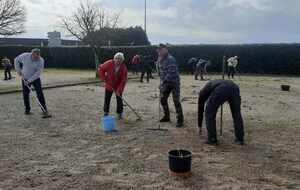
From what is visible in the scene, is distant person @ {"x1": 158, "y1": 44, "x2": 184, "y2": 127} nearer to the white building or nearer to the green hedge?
the green hedge

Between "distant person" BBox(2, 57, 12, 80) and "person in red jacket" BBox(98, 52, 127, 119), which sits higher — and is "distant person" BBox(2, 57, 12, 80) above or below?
below

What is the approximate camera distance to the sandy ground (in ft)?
22.0

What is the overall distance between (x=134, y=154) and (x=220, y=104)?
185cm

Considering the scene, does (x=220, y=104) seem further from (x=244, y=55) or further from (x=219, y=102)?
(x=244, y=55)

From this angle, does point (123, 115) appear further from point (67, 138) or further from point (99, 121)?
point (67, 138)

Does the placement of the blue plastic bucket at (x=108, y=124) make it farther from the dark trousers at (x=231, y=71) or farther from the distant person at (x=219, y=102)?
the dark trousers at (x=231, y=71)

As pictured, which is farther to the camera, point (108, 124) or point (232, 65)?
point (232, 65)

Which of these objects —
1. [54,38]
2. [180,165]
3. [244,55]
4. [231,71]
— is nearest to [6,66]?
[231,71]

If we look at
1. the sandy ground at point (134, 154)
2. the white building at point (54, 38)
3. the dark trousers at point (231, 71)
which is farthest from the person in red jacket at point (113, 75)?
the white building at point (54, 38)

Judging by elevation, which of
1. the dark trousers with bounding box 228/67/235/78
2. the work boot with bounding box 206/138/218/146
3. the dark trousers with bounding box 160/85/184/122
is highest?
the dark trousers with bounding box 160/85/184/122

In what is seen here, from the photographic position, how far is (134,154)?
27.4 ft

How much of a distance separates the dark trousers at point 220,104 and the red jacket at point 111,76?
3578 mm

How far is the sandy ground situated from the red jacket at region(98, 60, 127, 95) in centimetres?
86

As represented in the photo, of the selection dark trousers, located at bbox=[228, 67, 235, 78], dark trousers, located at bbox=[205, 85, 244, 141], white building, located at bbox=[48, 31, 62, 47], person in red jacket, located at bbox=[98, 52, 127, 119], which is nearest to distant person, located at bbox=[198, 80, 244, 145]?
dark trousers, located at bbox=[205, 85, 244, 141]
